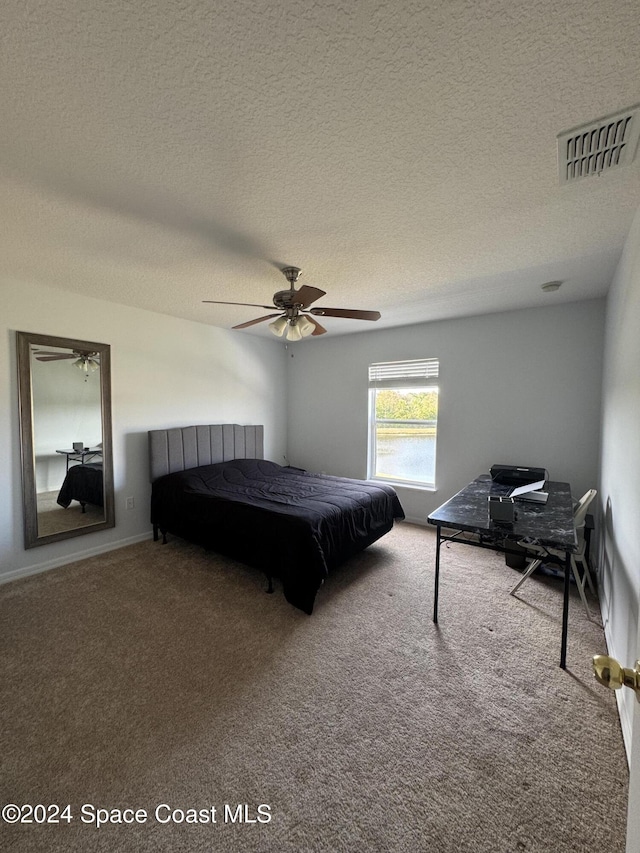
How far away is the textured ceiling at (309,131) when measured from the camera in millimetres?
953

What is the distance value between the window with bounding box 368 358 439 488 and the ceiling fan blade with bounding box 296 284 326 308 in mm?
2301

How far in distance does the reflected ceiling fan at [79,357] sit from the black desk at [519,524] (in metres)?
3.33

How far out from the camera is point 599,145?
1.36 metres

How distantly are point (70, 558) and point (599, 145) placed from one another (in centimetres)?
456

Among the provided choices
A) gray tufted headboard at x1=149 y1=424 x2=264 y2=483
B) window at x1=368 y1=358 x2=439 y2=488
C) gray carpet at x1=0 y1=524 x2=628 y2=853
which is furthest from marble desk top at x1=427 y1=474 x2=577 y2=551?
gray tufted headboard at x1=149 y1=424 x2=264 y2=483

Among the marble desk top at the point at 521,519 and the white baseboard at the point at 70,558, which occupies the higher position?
the marble desk top at the point at 521,519

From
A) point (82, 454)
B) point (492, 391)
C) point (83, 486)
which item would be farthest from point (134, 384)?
point (492, 391)

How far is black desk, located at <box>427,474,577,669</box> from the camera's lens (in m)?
1.88

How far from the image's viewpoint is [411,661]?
1.96m

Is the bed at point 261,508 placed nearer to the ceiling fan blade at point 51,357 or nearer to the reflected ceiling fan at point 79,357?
the reflected ceiling fan at point 79,357

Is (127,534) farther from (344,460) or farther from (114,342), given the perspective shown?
(344,460)

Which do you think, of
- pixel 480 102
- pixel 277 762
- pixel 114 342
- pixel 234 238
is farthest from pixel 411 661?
pixel 114 342

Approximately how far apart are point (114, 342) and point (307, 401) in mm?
2662

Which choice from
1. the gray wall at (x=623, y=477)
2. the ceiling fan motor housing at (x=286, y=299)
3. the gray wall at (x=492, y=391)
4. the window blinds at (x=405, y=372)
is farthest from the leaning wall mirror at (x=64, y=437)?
the gray wall at (x=623, y=477)
